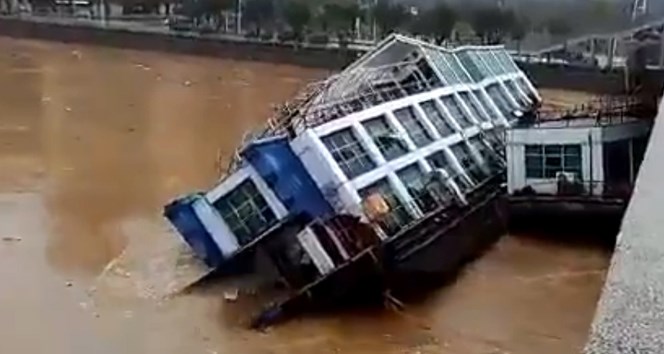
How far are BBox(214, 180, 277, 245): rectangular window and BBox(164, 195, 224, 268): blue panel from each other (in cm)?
14

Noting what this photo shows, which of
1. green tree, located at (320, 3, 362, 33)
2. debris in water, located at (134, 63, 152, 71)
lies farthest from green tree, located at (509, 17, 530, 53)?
debris in water, located at (134, 63, 152, 71)

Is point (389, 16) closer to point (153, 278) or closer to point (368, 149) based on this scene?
point (368, 149)

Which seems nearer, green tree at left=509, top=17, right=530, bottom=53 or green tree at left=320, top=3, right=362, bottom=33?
green tree at left=509, top=17, right=530, bottom=53

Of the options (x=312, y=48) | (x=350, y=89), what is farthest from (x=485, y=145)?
(x=312, y=48)

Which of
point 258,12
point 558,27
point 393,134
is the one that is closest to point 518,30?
point 558,27

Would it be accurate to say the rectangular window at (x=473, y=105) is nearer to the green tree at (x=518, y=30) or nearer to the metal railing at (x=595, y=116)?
the metal railing at (x=595, y=116)

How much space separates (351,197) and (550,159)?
6.61ft

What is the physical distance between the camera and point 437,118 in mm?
8109

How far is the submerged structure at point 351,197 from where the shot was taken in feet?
20.3

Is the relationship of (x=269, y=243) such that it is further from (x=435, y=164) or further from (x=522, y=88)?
(x=522, y=88)

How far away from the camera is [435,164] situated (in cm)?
754

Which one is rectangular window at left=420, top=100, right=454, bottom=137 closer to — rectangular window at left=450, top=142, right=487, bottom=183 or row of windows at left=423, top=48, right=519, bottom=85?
rectangular window at left=450, top=142, right=487, bottom=183

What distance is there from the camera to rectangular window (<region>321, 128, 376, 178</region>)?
6578mm

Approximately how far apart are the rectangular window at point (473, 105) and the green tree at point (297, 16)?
29.3 ft
